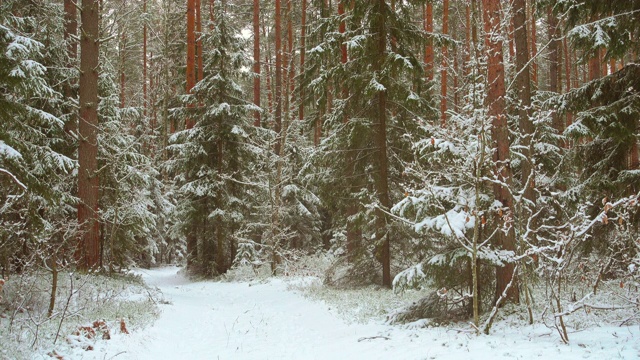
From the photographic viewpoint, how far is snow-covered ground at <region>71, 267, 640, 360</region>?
5.80 m

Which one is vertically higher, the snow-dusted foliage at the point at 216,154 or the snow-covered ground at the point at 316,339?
the snow-dusted foliage at the point at 216,154

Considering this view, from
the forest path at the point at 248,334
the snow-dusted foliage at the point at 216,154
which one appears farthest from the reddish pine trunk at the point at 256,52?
the forest path at the point at 248,334

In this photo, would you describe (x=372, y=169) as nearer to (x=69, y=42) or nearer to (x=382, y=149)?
(x=382, y=149)

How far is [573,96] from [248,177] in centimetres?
1442

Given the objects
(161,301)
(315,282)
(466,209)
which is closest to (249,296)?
(315,282)

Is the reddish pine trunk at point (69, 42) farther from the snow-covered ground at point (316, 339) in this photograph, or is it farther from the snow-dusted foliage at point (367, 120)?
the snow-dusted foliage at point (367, 120)

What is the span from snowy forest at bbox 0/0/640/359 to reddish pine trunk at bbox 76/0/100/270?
0.05 metres

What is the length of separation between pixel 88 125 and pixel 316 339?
831 centimetres

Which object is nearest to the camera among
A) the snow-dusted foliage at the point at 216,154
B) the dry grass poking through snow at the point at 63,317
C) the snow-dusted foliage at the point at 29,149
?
the dry grass poking through snow at the point at 63,317

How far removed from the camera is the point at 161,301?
11.3m

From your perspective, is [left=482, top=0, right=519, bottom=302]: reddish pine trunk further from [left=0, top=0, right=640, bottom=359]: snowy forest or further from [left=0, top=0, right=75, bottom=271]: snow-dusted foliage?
[left=0, top=0, right=75, bottom=271]: snow-dusted foliage

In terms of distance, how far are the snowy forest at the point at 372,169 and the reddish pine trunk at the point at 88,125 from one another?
5cm

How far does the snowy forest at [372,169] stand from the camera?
7168 mm

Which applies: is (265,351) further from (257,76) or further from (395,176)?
(257,76)
